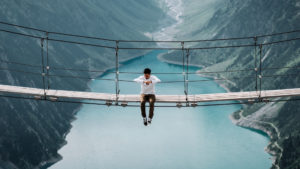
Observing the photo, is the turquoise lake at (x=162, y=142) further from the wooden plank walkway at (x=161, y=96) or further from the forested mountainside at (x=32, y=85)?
the wooden plank walkway at (x=161, y=96)

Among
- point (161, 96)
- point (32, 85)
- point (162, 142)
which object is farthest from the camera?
point (32, 85)

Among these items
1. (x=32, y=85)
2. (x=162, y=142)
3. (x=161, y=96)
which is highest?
(x=32, y=85)

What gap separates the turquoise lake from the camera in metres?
105

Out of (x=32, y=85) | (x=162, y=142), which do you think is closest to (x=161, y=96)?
(x=162, y=142)

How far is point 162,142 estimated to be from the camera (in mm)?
113562

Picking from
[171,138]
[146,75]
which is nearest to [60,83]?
[171,138]

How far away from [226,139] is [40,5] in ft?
338

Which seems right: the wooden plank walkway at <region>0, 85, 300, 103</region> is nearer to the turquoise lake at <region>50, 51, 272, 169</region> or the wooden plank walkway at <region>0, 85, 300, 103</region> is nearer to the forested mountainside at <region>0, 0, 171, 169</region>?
the forested mountainside at <region>0, 0, 171, 169</region>

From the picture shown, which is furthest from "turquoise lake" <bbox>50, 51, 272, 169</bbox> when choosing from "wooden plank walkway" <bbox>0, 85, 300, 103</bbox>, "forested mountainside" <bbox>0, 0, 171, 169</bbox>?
"wooden plank walkway" <bbox>0, 85, 300, 103</bbox>

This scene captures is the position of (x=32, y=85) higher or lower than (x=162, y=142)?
higher

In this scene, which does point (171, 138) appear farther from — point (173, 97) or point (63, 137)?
point (173, 97)

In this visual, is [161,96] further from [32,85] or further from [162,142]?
[32,85]

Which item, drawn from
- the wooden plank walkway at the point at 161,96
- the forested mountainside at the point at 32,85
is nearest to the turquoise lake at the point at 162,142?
the forested mountainside at the point at 32,85

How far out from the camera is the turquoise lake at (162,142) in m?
105
